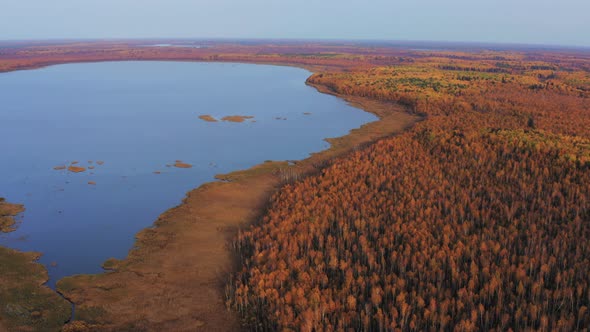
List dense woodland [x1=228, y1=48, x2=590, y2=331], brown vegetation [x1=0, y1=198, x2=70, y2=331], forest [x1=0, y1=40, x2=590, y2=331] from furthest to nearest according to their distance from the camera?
brown vegetation [x1=0, y1=198, x2=70, y2=331] → forest [x1=0, y1=40, x2=590, y2=331] → dense woodland [x1=228, y1=48, x2=590, y2=331]

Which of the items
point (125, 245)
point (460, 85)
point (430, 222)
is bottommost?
point (125, 245)

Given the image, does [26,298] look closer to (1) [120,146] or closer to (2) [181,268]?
(2) [181,268]

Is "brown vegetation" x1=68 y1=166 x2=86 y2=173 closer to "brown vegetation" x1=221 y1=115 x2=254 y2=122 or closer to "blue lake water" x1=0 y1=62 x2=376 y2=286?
"blue lake water" x1=0 y1=62 x2=376 y2=286

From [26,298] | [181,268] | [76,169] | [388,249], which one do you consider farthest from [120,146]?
[388,249]

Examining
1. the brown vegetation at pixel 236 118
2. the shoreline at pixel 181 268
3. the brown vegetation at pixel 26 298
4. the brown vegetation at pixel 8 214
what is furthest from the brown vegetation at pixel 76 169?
the brown vegetation at pixel 236 118

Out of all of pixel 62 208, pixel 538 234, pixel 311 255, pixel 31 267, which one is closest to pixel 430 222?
pixel 538 234

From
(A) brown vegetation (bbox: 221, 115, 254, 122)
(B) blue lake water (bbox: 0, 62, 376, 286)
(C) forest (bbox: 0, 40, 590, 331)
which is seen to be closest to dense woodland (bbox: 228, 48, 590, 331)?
(C) forest (bbox: 0, 40, 590, 331)

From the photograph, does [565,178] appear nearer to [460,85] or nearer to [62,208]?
[62,208]
